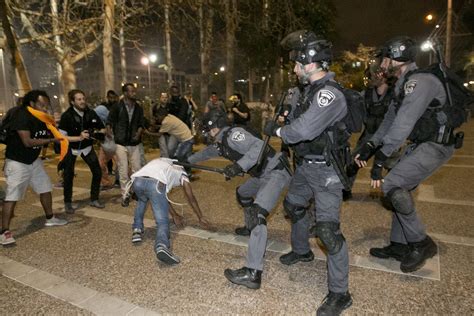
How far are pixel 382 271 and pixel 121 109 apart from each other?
16.0 feet

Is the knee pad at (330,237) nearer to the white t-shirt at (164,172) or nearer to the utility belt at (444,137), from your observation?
the utility belt at (444,137)

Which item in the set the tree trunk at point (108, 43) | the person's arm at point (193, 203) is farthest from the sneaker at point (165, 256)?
the tree trunk at point (108, 43)

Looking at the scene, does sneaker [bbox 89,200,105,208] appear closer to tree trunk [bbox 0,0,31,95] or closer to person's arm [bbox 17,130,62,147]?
person's arm [bbox 17,130,62,147]

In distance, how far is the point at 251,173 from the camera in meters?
3.84

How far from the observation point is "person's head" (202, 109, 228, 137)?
3938 mm

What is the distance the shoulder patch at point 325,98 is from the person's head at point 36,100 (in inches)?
150

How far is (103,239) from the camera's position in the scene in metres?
4.79

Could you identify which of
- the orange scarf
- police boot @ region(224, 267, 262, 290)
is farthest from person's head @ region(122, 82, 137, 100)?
police boot @ region(224, 267, 262, 290)

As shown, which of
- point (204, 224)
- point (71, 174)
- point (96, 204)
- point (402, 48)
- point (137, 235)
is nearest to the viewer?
point (402, 48)

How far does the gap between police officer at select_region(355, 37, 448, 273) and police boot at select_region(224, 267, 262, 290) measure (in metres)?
1.40

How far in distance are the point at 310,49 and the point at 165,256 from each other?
2.48 m

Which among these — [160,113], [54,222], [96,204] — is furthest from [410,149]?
[160,113]

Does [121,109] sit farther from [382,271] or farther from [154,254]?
[382,271]

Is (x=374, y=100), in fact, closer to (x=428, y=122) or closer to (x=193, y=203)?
(x=428, y=122)
